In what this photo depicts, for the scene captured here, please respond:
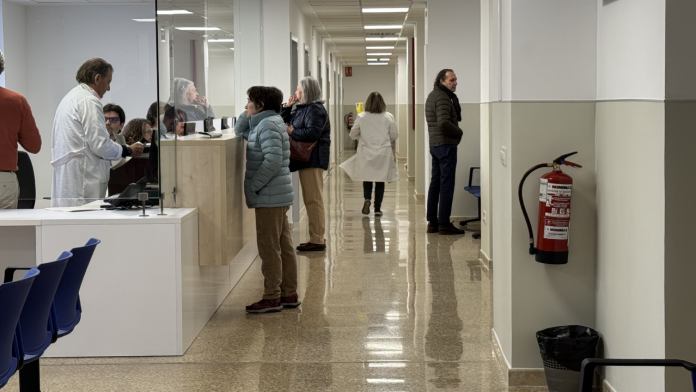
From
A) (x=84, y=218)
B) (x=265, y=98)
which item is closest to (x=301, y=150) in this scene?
(x=265, y=98)

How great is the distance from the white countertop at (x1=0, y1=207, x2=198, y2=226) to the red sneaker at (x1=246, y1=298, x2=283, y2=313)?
44.2 inches

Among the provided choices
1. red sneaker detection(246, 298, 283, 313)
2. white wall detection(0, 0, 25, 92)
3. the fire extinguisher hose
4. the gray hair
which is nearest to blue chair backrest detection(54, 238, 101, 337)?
the fire extinguisher hose

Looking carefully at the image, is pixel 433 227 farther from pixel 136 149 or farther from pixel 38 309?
pixel 38 309

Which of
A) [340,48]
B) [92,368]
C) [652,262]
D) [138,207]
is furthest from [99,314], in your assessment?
[340,48]

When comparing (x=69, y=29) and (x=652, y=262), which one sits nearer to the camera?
(x=652, y=262)

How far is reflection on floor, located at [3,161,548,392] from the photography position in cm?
398

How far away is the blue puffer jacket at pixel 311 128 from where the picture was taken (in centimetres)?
700

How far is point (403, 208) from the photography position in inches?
446

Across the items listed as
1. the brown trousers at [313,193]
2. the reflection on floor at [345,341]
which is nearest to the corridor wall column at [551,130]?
the reflection on floor at [345,341]

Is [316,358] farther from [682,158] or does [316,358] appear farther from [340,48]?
[340,48]

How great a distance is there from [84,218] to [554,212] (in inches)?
95.4

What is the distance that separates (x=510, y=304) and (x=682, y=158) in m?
1.32

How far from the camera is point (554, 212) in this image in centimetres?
364

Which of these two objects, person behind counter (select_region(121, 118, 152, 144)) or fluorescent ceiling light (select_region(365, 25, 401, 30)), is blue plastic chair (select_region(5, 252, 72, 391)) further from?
fluorescent ceiling light (select_region(365, 25, 401, 30))
